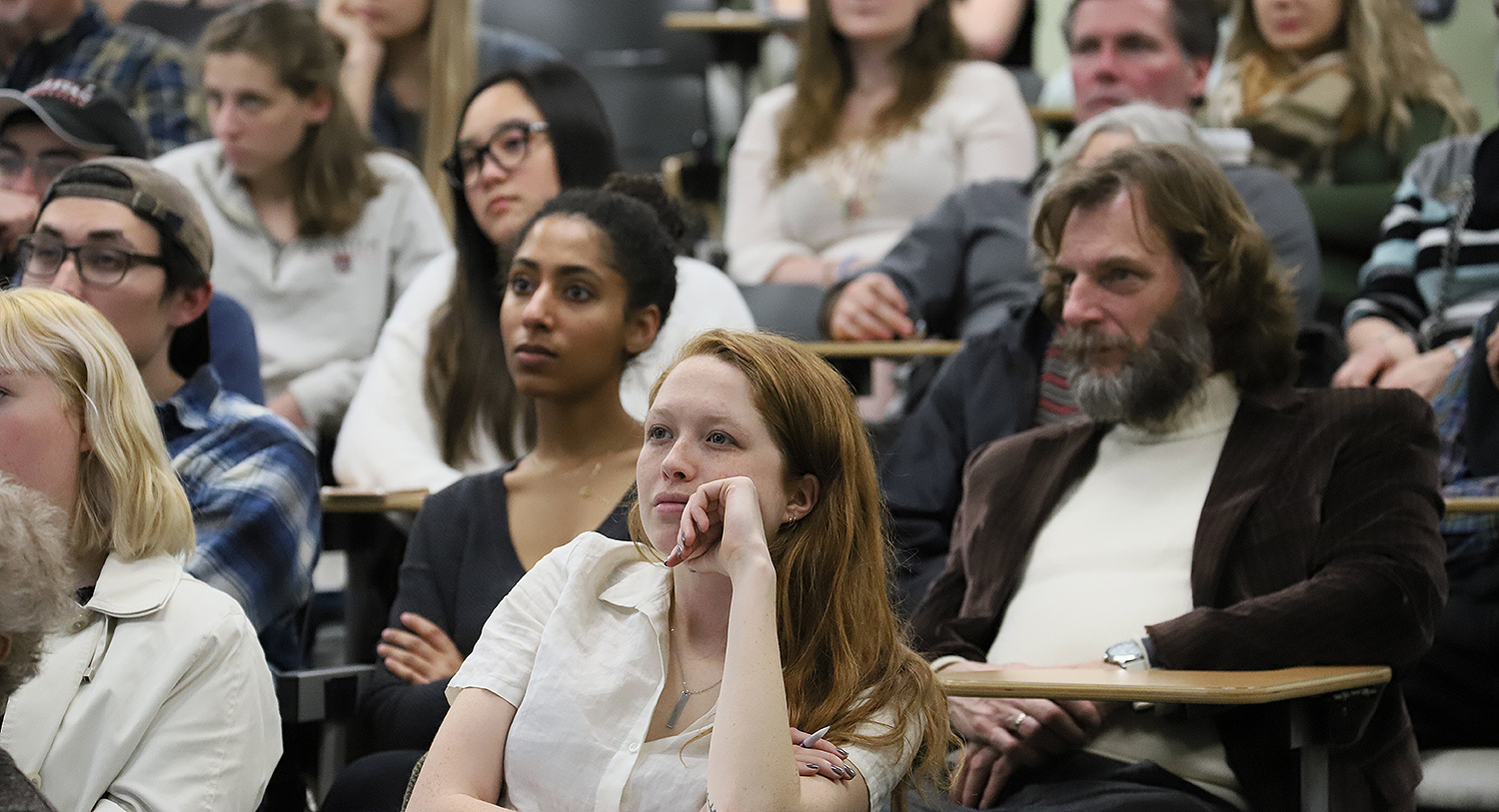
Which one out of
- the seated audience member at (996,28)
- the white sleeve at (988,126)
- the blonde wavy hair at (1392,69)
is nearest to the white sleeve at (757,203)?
the white sleeve at (988,126)

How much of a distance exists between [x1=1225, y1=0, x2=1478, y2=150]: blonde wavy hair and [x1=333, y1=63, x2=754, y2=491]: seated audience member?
5.50ft

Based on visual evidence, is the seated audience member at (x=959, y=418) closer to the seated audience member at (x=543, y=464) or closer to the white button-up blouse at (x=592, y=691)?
the seated audience member at (x=543, y=464)

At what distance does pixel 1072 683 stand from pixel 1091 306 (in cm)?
83

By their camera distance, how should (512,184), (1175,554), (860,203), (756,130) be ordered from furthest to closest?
1. (756,130)
2. (860,203)
3. (512,184)
4. (1175,554)

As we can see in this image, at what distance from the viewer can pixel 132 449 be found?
1868 millimetres

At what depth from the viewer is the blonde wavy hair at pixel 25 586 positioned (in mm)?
1524

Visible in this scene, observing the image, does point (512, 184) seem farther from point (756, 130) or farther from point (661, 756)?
point (661, 756)

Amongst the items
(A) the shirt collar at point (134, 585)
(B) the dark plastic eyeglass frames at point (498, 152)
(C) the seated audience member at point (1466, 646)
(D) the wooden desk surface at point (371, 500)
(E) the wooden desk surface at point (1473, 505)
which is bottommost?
(C) the seated audience member at point (1466, 646)

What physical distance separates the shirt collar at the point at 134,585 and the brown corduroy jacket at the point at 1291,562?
1.10 m

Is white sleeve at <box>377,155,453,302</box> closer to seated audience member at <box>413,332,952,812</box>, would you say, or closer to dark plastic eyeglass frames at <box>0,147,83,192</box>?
dark plastic eyeglass frames at <box>0,147,83,192</box>

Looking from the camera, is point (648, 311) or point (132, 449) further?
point (648, 311)

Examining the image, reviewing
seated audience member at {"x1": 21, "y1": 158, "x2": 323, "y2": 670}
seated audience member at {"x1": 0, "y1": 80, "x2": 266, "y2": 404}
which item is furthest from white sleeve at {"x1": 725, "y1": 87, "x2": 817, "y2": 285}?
seated audience member at {"x1": 21, "y1": 158, "x2": 323, "y2": 670}

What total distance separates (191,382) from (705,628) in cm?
104

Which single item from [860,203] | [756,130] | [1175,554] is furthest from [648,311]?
[756,130]
